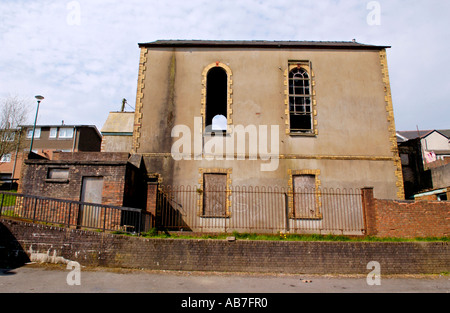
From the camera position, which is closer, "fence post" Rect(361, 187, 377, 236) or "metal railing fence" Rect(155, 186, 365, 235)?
"fence post" Rect(361, 187, 377, 236)

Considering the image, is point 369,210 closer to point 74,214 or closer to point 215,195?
point 215,195

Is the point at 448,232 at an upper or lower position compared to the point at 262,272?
upper

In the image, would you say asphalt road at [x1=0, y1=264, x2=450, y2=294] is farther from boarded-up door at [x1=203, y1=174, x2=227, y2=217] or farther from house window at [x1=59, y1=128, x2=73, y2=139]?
house window at [x1=59, y1=128, x2=73, y2=139]

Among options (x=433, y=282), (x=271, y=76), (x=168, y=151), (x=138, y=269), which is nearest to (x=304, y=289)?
(x=433, y=282)

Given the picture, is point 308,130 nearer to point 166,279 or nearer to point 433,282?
point 433,282

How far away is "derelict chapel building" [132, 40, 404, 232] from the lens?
14.3 metres

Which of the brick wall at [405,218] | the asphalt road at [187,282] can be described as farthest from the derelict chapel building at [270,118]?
the asphalt road at [187,282]

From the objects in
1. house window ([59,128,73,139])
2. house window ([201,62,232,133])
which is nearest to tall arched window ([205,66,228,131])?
house window ([201,62,232,133])

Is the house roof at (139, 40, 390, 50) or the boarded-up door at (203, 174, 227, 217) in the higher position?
the house roof at (139, 40, 390, 50)

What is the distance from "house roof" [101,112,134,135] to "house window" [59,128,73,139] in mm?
16494

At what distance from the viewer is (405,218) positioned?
1188 cm

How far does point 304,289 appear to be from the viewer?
24.4 feet

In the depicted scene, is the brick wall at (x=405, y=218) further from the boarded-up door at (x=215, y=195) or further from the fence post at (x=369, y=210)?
the boarded-up door at (x=215, y=195)
